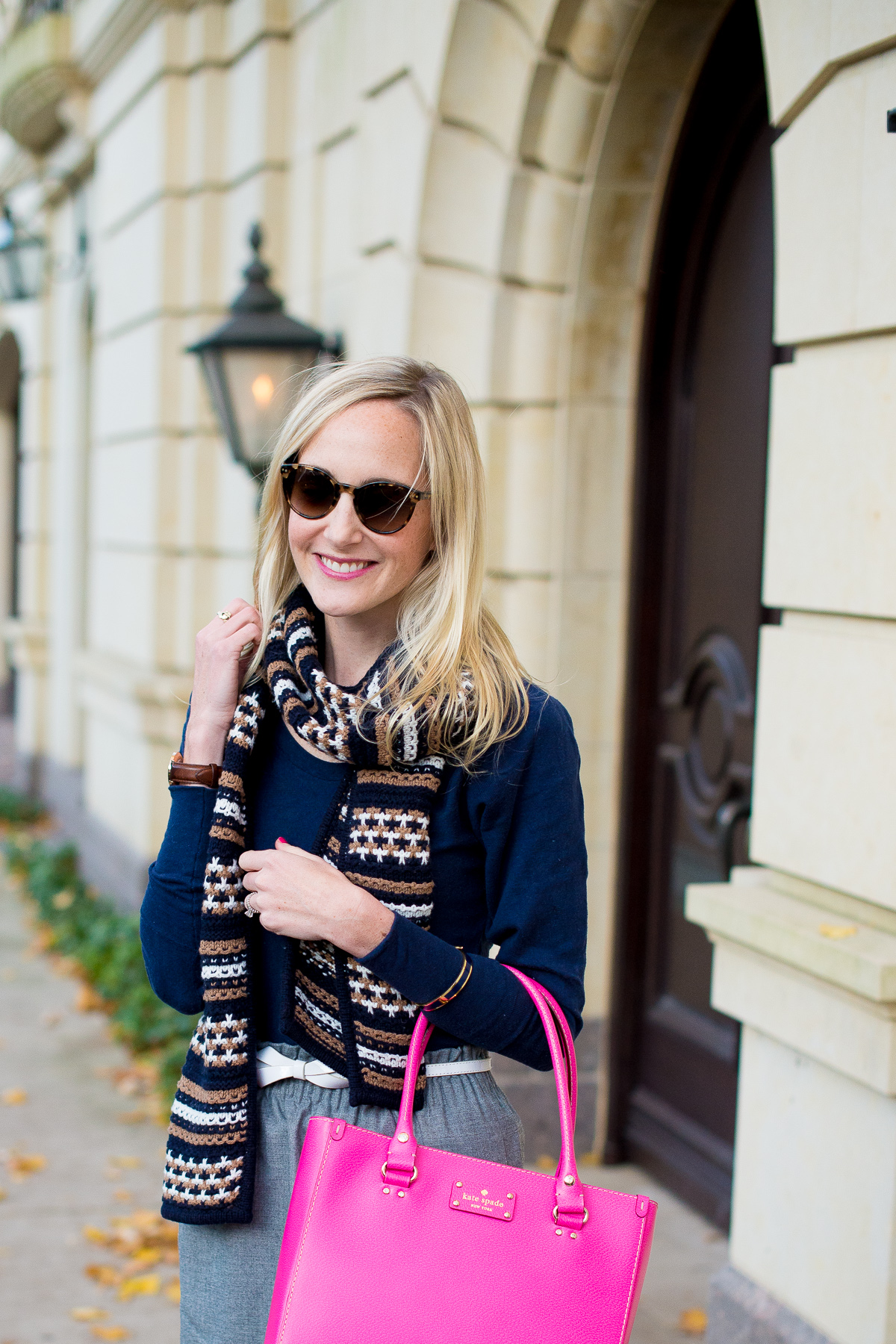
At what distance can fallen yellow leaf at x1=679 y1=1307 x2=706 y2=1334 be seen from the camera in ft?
11.6

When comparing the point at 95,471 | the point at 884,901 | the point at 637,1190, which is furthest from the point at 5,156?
the point at 884,901

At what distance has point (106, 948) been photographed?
276 inches

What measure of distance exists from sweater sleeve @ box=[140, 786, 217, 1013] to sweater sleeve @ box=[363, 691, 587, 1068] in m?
0.35

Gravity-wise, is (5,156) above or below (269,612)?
above

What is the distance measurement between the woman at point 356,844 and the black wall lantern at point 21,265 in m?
7.64

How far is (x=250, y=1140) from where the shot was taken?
1.86 meters

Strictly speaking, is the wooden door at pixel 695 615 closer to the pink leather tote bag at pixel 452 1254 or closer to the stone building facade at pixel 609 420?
the stone building facade at pixel 609 420

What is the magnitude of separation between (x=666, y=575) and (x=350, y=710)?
2729 millimetres

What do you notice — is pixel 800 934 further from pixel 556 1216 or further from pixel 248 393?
pixel 248 393

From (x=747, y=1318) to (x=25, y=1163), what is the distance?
2815mm

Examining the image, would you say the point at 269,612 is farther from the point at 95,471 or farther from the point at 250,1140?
the point at 95,471

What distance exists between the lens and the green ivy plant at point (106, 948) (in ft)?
19.2

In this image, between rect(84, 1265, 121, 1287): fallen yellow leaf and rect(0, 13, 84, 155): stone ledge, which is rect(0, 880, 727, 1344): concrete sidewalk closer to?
rect(84, 1265, 121, 1287): fallen yellow leaf

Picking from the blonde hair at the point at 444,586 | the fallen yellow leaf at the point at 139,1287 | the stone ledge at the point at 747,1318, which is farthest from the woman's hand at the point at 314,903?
the fallen yellow leaf at the point at 139,1287
